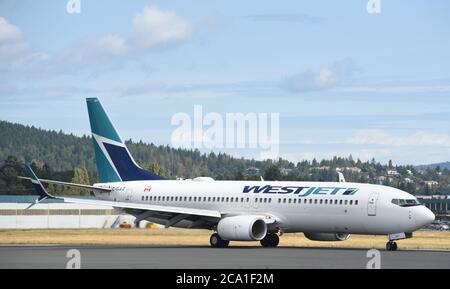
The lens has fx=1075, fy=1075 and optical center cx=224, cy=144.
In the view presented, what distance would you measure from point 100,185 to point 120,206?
6349 millimetres

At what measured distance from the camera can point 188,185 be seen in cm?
6384

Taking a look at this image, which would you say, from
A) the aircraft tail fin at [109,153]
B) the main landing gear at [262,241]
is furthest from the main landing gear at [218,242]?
the aircraft tail fin at [109,153]

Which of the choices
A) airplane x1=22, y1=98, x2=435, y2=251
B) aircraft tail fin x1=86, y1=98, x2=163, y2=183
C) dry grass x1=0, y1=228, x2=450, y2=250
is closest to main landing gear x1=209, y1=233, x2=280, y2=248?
airplane x1=22, y1=98, x2=435, y2=251

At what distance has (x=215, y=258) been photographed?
46406 millimetres

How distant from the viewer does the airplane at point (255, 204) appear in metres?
54.9

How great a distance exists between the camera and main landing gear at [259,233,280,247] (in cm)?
5997

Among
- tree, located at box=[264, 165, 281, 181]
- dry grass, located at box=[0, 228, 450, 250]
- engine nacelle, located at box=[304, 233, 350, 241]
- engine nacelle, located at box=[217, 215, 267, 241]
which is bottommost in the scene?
dry grass, located at box=[0, 228, 450, 250]

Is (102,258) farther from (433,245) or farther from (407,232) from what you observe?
(433,245)

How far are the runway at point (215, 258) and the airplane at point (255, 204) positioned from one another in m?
1.87

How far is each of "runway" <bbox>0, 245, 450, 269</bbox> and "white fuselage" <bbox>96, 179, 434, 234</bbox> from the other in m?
1.91

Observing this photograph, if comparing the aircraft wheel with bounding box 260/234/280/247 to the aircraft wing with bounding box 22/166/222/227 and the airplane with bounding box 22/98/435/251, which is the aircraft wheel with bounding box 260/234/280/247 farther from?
the aircraft wing with bounding box 22/166/222/227

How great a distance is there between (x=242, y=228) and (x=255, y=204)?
9.89 feet
